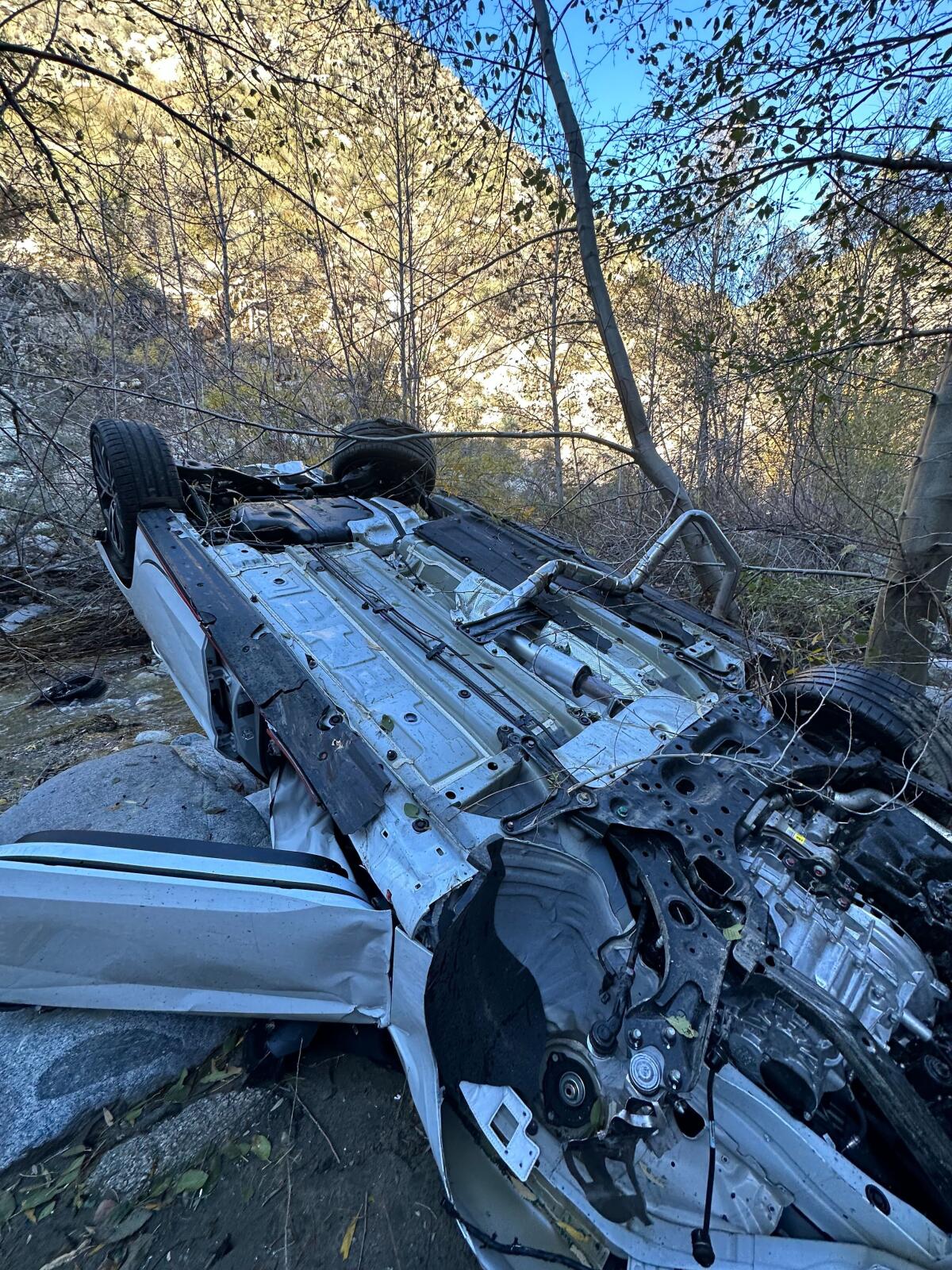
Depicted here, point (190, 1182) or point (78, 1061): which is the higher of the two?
point (78, 1061)

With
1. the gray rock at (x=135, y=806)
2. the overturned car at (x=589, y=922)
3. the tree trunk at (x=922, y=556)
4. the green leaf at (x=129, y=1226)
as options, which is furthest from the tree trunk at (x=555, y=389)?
the green leaf at (x=129, y=1226)

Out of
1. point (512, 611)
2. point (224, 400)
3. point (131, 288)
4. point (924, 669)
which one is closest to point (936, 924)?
point (512, 611)

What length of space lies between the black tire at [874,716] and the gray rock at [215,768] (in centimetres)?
254

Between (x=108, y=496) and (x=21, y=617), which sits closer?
(x=108, y=496)

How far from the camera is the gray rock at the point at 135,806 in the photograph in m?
2.43

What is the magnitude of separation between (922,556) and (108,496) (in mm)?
4632

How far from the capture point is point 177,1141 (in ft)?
5.34

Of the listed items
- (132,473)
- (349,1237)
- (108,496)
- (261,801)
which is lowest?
(349,1237)

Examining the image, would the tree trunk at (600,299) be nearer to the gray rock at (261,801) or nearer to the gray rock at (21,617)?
the gray rock at (261,801)

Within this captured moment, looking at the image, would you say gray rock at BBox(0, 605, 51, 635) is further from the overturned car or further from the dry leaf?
the dry leaf

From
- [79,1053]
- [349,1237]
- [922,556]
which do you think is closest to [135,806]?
[79,1053]

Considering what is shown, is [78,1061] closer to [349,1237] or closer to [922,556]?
[349,1237]

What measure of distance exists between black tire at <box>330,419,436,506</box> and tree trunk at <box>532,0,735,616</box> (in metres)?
1.48

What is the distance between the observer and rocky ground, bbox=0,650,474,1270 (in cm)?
145
